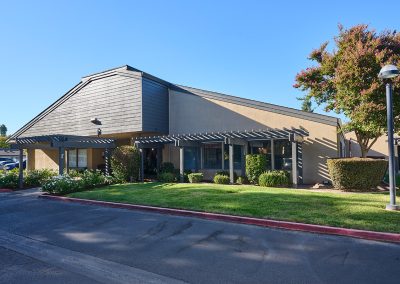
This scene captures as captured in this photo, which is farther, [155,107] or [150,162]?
[150,162]

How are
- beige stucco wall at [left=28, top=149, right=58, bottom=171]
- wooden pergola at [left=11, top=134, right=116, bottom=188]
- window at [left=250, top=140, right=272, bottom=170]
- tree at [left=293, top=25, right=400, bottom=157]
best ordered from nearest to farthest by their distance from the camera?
tree at [left=293, top=25, right=400, bottom=157] < wooden pergola at [left=11, top=134, right=116, bottom=188] < window at [left=250, top=140, right=272, bottom=170] < beige stucco wall at [left=28, top=149, right=58, bottom=171]

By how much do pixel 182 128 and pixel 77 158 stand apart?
9.72 meters

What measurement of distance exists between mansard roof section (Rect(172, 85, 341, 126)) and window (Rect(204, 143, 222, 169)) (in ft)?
8.83

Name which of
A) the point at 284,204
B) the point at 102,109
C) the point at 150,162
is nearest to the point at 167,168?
the point at 150,162

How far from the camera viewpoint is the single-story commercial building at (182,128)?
14867 millimetres

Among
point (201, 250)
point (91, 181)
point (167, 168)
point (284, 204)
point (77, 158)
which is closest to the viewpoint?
point (201, 250)

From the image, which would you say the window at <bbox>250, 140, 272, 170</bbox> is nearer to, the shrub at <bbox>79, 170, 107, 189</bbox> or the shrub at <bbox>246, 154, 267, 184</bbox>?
the shrub at <bbox>246, 154, 267, 184</bbox>

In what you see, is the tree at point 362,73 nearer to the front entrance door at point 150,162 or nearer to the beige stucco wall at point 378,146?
the front entrance door at point 150,162

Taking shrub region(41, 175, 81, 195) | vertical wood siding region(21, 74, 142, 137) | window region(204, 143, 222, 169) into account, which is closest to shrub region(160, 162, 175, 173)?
window region(204, 143, 222, 169)

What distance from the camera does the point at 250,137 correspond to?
1522cm

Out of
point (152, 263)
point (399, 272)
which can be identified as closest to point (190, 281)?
point (152, 263)

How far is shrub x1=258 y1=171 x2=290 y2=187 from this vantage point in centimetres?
1378

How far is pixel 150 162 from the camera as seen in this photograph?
68.8ft

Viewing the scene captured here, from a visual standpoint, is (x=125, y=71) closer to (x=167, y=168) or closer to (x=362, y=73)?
(x=167, y=168)
